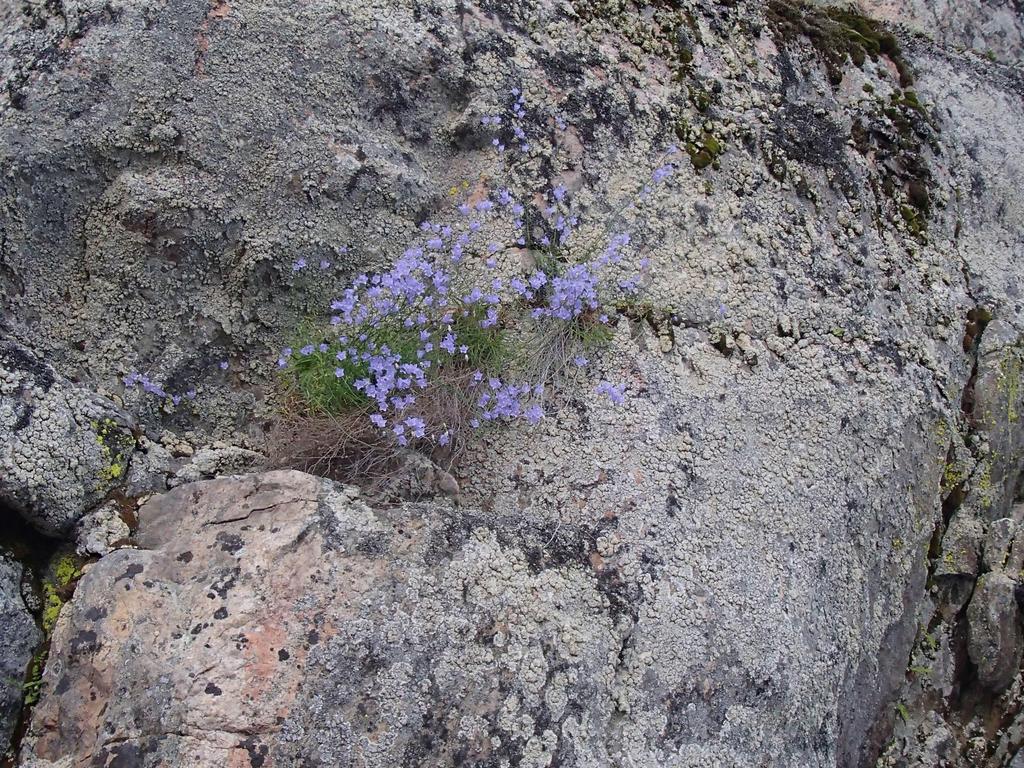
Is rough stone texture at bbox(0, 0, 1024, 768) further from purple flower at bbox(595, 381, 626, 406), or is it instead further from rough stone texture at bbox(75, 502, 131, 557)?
rough stone texture at bbox(75, 502, 131, 557)

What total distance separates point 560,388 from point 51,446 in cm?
218

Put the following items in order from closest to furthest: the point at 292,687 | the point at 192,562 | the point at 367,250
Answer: the point at 292,687 < the point at 192,562 < the point at 367,250

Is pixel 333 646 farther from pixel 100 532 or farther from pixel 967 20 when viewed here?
pixel 967 20

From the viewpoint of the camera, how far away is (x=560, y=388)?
4.09 metres

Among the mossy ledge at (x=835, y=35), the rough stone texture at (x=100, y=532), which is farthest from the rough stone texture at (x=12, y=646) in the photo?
the mossy ledge at (x=835, y=35)

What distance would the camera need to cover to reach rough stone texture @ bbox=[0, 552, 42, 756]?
3064mm

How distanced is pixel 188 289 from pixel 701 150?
9.43ft

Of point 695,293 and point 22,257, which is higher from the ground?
point 695,293

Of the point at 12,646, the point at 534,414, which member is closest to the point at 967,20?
the point at 534,414

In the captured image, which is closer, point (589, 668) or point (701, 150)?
point (589, 668)

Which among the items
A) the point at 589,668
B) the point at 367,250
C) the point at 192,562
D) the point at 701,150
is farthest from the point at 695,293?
the point at 192,562

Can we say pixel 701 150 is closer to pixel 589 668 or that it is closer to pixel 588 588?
pixel 588 588

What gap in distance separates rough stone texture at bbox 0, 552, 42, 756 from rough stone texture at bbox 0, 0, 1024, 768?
0.13 metres

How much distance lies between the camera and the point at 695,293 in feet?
14.7
